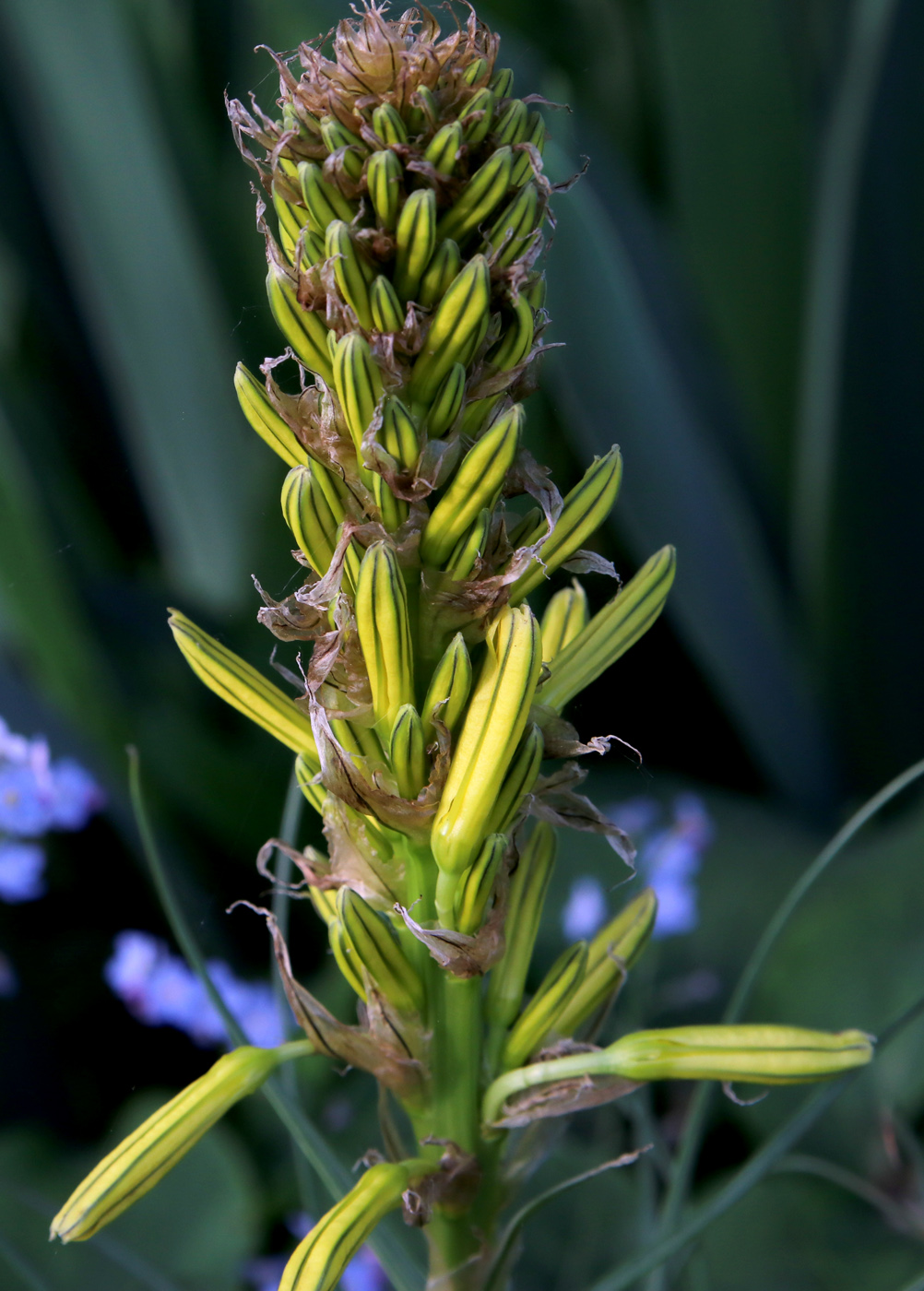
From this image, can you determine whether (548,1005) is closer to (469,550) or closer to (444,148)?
(469,550)

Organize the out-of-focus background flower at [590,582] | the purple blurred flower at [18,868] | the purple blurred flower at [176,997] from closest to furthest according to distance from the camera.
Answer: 1. the purple blurred flower at [18,868]
2. the purple blurred flower at [176,997]
3. the out-of-focus background flower at [590,582]

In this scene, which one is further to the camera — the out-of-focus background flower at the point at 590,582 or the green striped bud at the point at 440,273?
the out-of-focus background flower at the point at 590,582

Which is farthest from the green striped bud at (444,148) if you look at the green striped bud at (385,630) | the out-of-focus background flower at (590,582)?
the out-of-focus background flower at (590,582)

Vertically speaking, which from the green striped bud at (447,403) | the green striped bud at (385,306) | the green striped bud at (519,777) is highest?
the green striped bud at (385,306)

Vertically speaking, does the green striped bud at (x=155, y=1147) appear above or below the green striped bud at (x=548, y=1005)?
above

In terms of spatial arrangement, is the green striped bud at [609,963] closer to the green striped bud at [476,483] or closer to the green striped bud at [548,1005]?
the green striped bud at [548,1005]

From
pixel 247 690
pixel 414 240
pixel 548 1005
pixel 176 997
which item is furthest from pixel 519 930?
pixel 176 997

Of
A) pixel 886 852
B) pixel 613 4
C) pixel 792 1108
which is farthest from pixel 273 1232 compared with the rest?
pixel 613 4

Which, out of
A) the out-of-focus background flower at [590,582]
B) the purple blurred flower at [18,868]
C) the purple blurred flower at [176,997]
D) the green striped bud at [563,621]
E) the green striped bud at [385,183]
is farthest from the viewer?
the out-of-focus background flower at [590,582]
